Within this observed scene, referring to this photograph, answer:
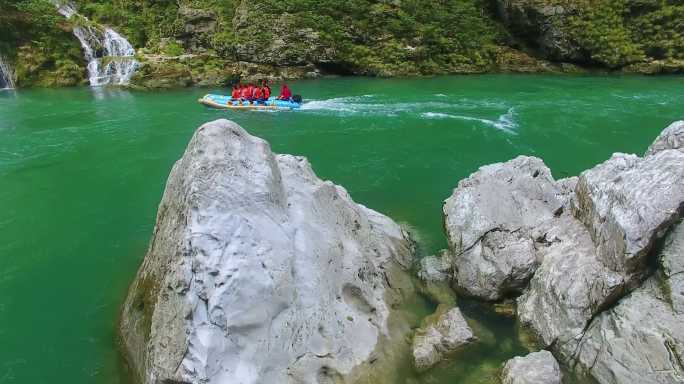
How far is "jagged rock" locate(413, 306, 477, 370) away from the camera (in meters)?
6.92

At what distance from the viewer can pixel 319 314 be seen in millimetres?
6551

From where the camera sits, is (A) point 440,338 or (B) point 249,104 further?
(B) point 249,104

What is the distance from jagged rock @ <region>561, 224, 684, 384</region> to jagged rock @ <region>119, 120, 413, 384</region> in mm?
2755

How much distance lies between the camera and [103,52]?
36.9m

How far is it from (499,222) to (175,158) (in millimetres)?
12238

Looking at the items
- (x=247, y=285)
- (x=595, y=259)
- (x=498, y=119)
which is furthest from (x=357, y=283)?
(x=498, y=119)

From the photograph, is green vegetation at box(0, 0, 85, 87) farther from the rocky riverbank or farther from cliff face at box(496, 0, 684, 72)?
cliff face at box(496, 0, 684, 72)

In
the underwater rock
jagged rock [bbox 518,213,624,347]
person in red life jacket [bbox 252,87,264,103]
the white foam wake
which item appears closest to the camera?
jagged rock [bbox 518,213,624,347]

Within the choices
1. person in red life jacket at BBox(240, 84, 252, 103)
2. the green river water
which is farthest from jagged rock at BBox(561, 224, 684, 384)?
person in red life jacket at BBox(240, 84, 252, 103)

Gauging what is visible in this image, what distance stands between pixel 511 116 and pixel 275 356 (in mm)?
19363

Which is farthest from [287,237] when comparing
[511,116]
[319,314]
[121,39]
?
[121,39]

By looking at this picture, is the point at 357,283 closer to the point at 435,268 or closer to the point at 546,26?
the point at 435,268

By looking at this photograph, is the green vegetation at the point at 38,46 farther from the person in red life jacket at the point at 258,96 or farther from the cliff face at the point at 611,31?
the cliff face at the point at 611,31

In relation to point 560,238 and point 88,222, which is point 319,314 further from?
point 88,222
